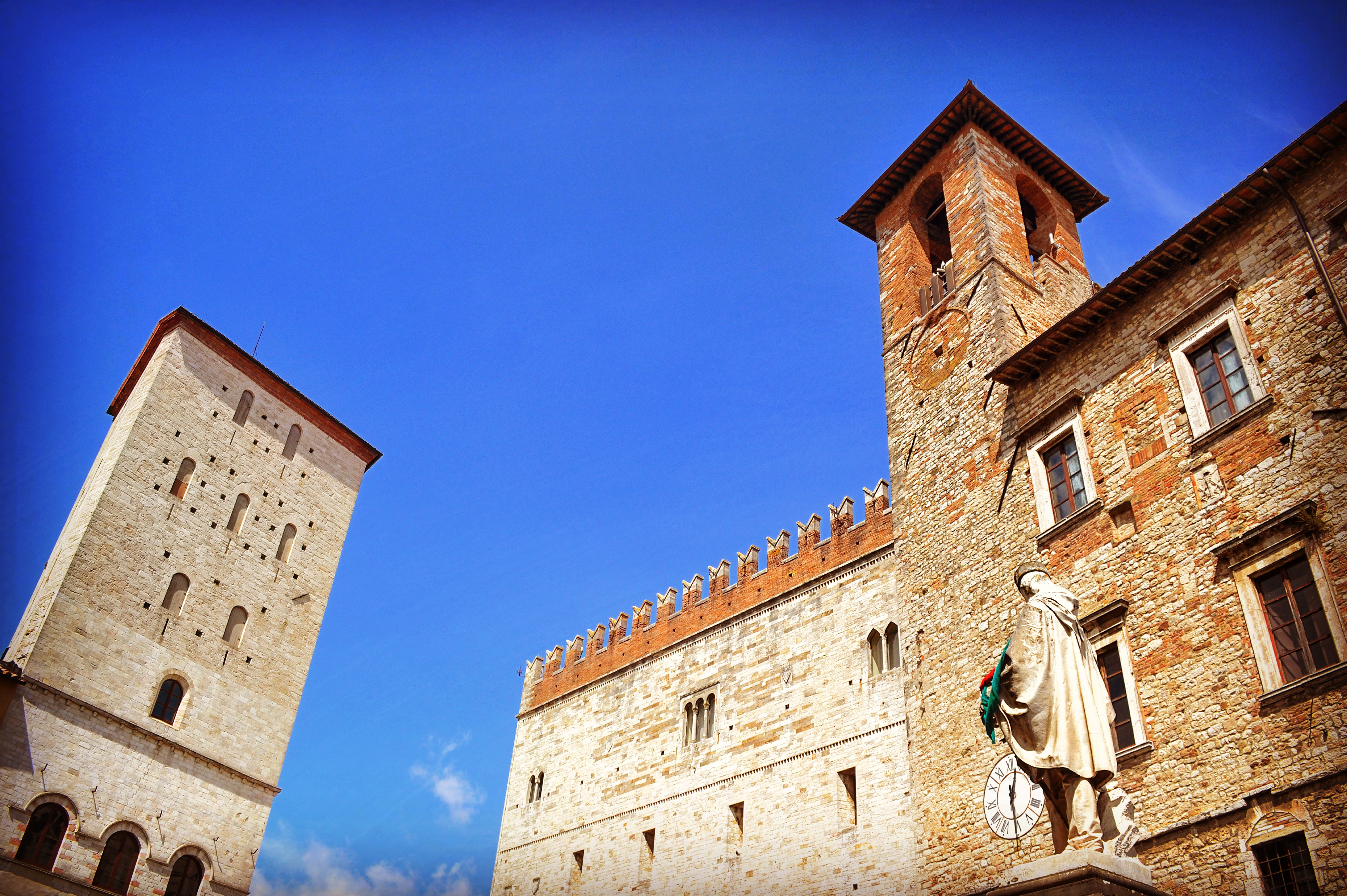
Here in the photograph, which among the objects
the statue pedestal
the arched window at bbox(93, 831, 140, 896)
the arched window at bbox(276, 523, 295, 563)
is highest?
the arched window at bbox(276, 523, 295, 563)

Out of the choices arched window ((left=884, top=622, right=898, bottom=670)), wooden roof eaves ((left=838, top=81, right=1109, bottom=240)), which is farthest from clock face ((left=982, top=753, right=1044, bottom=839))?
wooden roof eaves ((left=838, top=81, right=1109, bottom=240))

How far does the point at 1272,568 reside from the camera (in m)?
10.5

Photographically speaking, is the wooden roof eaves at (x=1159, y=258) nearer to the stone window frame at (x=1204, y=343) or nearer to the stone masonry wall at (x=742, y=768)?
the stone window frame at (x=1204, y=343)

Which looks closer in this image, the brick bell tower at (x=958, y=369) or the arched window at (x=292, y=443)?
the brick bell tower at (x=958, y=369)

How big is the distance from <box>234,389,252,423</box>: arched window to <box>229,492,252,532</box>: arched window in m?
2.04

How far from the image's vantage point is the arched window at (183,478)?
23156mm

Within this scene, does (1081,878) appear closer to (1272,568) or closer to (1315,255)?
(1272,568)

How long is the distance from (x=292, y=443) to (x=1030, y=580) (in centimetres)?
2341

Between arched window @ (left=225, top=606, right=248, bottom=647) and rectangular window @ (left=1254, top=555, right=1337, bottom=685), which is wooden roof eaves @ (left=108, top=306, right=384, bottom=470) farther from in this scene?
rectangular window @ (left=1254, top=555, right=1337, bottom=685)

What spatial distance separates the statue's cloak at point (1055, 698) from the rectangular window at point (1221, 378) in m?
5.97

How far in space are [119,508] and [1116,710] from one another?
804 inches

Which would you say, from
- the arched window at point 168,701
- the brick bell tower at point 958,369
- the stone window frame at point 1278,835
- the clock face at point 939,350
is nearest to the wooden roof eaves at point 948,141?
the brick bell tower at point 958,369

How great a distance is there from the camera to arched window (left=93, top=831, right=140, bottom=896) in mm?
19031

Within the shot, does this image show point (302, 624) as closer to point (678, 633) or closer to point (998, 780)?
point (678, 633)
